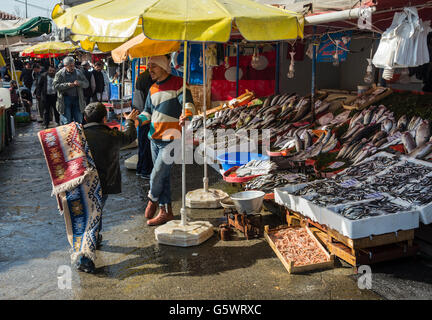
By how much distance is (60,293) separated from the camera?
4.30m

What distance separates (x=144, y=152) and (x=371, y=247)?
4.95m

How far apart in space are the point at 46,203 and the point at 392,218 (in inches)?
205

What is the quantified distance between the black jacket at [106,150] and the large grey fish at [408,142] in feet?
12.9

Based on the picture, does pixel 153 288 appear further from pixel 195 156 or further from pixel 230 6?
pixel 195 156

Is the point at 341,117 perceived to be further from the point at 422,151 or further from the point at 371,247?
the point at 371,247

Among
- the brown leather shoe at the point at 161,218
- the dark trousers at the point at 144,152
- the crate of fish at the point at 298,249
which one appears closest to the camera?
the crate of fish at the point at 298,249

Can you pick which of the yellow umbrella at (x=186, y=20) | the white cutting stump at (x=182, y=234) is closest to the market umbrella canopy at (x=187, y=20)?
the yellow umbrella at (x=186, y=20)

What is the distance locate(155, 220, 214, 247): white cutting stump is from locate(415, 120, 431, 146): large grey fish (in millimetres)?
3247

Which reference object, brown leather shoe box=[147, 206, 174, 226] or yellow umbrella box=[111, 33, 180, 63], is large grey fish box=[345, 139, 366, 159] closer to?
brown leather shoe box=[147, 206, 174, 226]

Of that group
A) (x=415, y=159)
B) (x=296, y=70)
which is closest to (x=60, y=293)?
(x=415, y=159)

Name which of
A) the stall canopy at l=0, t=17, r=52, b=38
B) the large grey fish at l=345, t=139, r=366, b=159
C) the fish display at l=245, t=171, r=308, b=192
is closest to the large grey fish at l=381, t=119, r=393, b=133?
the large grey fish at l=345, t=139, r=366, b=159

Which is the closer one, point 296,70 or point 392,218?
point 392,218

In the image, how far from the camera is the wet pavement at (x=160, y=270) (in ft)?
14.0

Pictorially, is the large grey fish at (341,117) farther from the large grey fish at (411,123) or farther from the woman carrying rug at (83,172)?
the woman carrying rug at (83,172)
